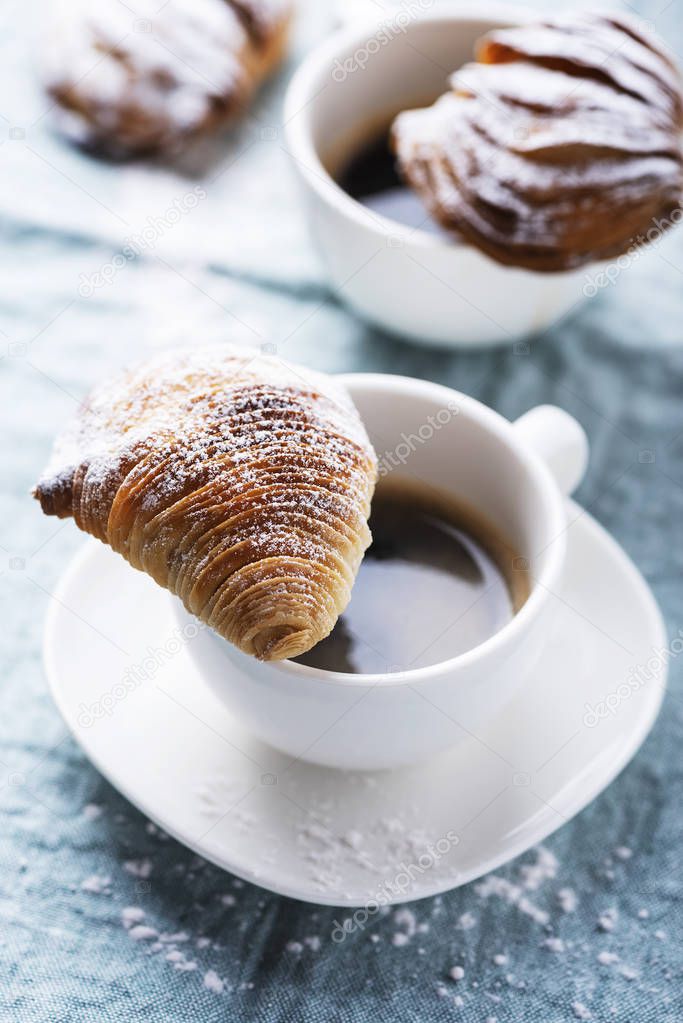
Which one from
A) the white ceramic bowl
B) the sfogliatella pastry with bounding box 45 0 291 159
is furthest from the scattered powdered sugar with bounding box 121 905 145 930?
the sfogliatella pastry with bounding box 45 0 291 159

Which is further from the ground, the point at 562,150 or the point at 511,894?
the point at 562,150

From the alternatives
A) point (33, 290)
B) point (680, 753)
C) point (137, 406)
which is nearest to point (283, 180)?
point (33, 290)

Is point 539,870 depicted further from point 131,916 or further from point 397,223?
point 397,223

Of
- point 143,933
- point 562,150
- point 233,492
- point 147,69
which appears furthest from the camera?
point 147,69

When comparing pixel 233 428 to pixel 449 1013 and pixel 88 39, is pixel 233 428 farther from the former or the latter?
pixel 88 39

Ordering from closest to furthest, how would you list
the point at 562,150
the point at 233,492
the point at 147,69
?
1. the point at 233,492
2. the point at 562,150
3. the point at 147,69

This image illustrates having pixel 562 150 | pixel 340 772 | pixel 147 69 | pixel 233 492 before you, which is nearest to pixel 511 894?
pixel 340 772

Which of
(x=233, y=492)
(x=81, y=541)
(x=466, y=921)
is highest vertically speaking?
(x=233, y=492)
